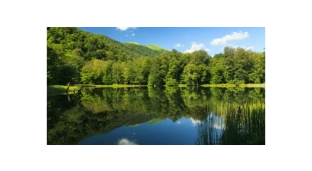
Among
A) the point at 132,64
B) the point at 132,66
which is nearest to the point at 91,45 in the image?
the point at 132,66

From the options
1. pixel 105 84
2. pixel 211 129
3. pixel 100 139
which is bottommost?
pixel 100 139

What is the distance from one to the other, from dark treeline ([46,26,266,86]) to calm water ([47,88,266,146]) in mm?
321

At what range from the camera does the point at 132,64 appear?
6059 mm

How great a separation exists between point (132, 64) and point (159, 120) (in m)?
1.32

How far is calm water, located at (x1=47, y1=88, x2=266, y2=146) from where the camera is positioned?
4.00 meters

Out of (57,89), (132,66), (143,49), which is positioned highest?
(143,49)

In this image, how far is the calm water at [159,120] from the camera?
4.00 m

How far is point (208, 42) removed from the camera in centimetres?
448

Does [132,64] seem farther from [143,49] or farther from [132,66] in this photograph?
[143,49]

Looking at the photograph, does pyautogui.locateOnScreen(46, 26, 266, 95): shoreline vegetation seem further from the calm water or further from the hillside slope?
the calm water
